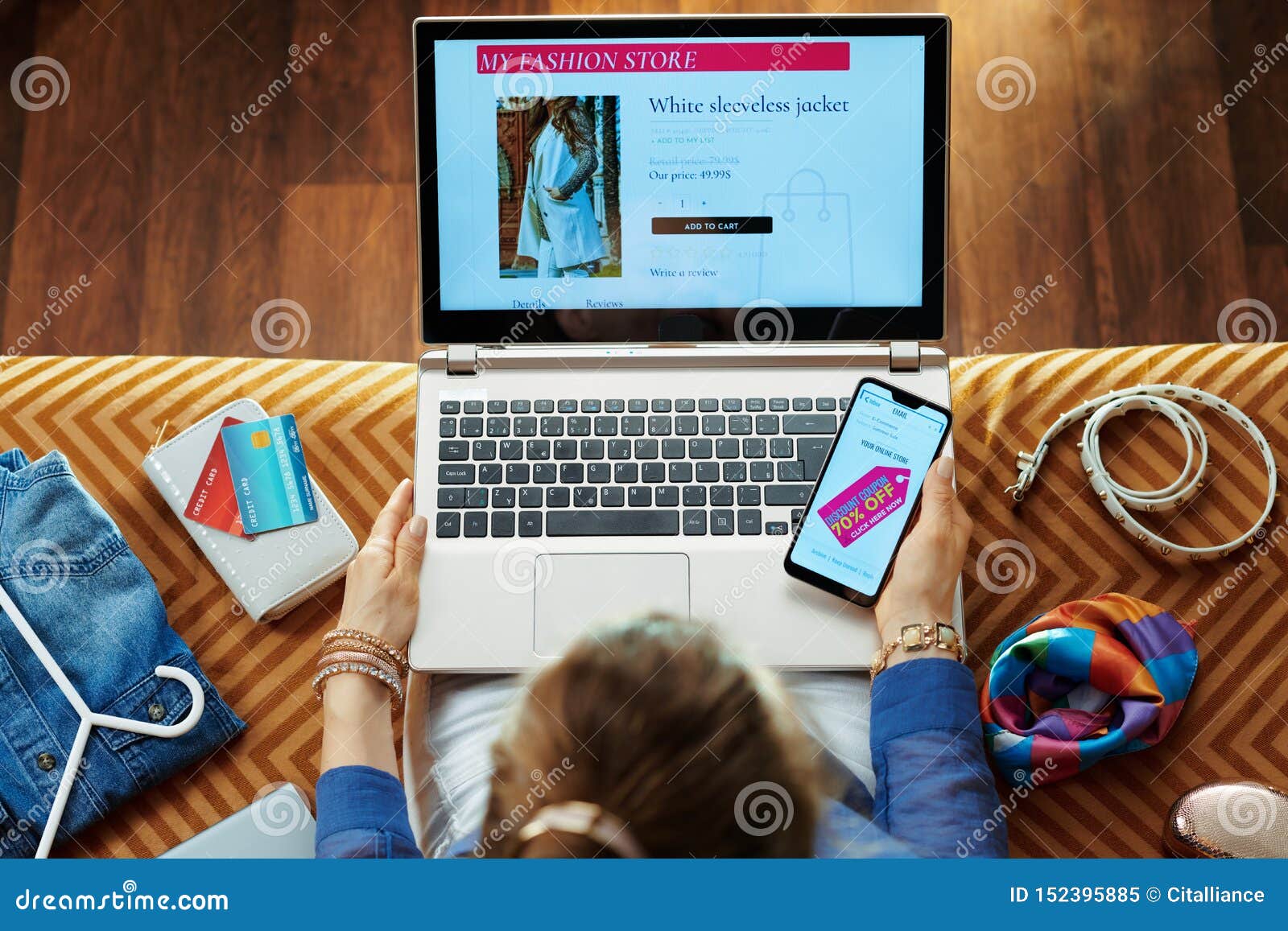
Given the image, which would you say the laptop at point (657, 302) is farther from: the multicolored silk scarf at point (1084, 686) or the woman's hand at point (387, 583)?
the multicolored silk scarf at point (1084, 686)

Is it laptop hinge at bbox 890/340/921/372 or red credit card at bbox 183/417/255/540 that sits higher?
laptop hinge at bbox 890/340/921/372

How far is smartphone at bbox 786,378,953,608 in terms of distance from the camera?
0.83 m

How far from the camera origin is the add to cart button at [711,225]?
2.83ft

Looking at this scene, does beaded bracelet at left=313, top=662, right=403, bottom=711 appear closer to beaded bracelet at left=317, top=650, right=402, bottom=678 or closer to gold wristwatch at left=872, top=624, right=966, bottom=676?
beaded bracelet at left=317, top=650, right=402, bottom=678

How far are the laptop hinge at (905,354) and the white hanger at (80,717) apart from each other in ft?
2.16

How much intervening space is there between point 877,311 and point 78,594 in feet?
2.38

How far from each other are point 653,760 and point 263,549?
0.42 meters

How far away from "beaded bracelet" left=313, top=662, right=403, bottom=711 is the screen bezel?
28 centimetres

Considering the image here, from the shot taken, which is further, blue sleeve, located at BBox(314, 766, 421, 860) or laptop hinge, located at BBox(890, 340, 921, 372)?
laptop hinge, located at BBox(890, 340, 921, 372)

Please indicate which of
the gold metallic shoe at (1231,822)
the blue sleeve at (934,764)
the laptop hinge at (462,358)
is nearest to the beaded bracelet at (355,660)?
the laptop hinge at (462,358)

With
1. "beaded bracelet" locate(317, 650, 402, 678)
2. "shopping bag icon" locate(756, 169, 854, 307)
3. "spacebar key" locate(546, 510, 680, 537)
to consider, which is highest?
"shopping bag icon" locate(756, 169, 854, 307)

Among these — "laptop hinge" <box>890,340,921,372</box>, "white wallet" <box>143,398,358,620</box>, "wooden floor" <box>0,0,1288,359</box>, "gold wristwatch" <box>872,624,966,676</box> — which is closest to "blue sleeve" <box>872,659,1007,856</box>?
"gold wristwatch" <box>872,624,966,676</box>

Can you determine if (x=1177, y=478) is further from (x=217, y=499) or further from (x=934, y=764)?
(x=217, y=499)
